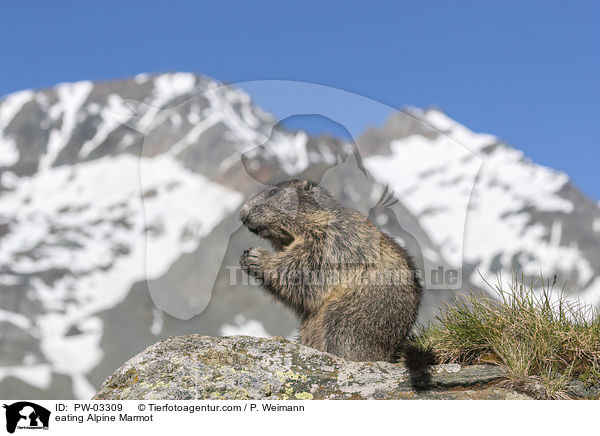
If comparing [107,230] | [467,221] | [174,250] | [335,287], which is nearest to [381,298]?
[335,287]

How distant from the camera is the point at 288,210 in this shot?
8.66m

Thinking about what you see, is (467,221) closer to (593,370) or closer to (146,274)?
(593,370)

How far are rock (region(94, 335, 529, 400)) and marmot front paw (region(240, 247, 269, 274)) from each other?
4.54 ft

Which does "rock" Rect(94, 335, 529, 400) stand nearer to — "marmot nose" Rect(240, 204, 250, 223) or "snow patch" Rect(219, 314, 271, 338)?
"snow patch" Rect(219, 314, 271, 338)

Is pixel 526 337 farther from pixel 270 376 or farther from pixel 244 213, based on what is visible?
pixel 244 213

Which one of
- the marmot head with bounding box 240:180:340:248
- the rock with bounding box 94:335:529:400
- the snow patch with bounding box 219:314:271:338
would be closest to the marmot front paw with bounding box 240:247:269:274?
the marmot head with bounding box 240:180:340:248

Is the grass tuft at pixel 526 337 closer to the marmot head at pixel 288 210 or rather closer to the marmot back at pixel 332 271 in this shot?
the marmot back at pixel 332 271

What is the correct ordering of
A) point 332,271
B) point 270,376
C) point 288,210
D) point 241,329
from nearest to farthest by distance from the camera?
1. point 270,376
2. point 332,271
3. point 288,210
4. point 241,329

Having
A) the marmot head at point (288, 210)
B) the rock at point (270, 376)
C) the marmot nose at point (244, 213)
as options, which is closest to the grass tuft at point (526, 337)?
the rock at point (270, 376)

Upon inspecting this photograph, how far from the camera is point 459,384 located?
269 inches

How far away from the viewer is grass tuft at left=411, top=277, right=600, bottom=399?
6.85 metres
